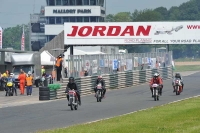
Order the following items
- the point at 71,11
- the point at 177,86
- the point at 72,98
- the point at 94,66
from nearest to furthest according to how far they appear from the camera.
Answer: the point at 72,98 < the point at 177,86 < the point at 94,66 < the point at 71,11

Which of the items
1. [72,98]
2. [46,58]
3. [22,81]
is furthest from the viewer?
[46,58]

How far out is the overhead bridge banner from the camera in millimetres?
65500

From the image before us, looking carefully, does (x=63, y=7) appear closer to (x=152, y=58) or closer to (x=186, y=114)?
(x=152, y=58)

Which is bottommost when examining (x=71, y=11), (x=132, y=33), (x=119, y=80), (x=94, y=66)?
(x=119, y=80)

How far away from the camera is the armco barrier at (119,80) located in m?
42.1

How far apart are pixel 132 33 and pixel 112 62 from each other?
52.3ft

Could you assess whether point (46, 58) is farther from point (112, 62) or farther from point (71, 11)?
point (71, 11)

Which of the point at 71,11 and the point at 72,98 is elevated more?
the point at 71,11

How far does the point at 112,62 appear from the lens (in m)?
50.4

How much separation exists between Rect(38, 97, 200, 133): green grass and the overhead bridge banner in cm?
4216

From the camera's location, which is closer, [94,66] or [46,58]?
[94,66]

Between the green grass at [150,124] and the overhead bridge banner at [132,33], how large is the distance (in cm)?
4216

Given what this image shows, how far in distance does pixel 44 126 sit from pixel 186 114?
189 inches

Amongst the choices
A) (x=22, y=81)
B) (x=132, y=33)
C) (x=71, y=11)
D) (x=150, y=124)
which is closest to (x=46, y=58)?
(x=132, y=33)
